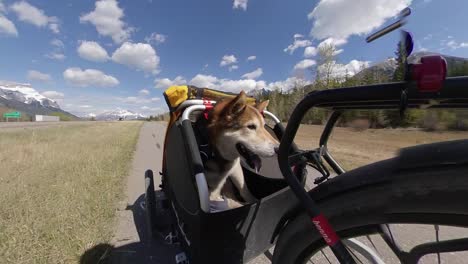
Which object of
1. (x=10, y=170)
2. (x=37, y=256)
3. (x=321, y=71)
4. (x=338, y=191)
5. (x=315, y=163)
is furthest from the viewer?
(x=321, y=71)

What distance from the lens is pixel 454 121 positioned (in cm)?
122

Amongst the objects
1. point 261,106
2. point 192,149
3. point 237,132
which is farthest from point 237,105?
point 192,149

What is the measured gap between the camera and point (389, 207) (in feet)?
2.88

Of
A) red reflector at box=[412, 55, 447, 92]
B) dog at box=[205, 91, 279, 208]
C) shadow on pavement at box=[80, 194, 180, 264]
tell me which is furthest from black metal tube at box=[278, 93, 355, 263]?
shadow on pavement at box=[80, 194, 180, 264]

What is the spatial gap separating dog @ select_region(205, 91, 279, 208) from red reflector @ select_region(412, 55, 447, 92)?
6.75 ft

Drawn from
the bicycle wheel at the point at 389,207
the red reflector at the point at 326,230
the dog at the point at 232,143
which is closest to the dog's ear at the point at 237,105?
the dog at the point at 232,143

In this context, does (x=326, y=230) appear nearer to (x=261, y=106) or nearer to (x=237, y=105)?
(x=237, y=105)

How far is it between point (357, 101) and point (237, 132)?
198cm

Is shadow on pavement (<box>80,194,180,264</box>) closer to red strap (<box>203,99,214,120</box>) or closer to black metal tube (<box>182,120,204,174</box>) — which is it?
black metal tube (<box>182,120,204,174</box>)

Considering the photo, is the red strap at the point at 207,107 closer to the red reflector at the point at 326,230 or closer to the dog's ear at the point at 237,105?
the dog's ear at the point at 237,105

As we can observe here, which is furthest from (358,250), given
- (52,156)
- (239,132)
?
(52,156)

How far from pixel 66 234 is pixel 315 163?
282 centimetres

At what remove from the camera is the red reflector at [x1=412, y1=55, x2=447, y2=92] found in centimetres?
68

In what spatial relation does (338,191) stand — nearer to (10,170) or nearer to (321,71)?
(10,170)
